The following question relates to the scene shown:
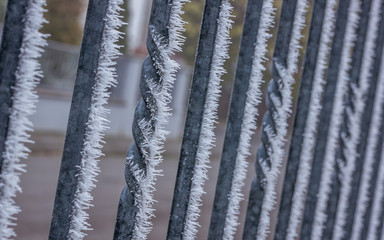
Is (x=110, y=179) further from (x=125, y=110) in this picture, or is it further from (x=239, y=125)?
(x=239, y=125)

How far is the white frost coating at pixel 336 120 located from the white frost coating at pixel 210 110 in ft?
1.65

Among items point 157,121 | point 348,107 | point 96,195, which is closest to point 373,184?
point 348,107

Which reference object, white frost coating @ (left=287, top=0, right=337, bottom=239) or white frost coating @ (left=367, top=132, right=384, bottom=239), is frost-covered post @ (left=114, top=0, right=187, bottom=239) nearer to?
white frost coating @ (left=287, top=0, right=337, bottom=239)

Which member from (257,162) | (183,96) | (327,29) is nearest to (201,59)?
(257,162)

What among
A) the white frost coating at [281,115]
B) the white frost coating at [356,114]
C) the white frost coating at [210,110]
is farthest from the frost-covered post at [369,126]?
the white frost coating at [210,110]

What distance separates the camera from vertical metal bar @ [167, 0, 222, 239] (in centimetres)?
85

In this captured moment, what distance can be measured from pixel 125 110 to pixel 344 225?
10.8 m

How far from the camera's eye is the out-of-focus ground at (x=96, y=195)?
15.3 feet

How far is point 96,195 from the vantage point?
6059 mm

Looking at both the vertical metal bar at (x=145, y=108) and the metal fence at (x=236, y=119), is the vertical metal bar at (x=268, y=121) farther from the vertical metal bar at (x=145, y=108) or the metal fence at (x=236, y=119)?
the vertical metal bar at (x=145, y=108)

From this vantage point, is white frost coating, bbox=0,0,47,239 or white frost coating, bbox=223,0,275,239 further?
white frost coating, bbox=223,0,275,239

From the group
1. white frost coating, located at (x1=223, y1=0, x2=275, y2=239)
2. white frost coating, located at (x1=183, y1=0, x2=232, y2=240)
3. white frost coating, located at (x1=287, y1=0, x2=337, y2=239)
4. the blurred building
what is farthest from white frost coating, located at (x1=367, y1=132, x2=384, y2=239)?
the blurred building

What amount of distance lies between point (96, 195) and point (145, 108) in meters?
5.53

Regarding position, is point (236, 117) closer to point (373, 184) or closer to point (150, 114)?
point (150, 114)
